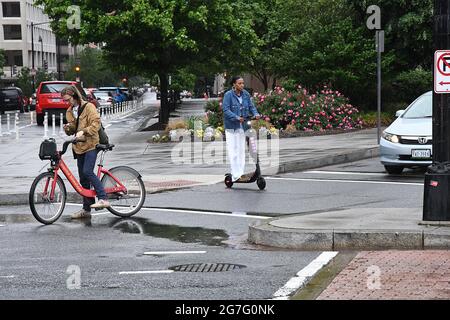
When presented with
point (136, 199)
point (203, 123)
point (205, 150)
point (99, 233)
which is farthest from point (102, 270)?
point (203, 123)

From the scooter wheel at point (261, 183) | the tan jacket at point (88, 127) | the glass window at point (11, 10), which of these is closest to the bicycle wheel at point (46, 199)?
the tan jacket at point (88, 127)

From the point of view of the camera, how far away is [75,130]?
12.7 m

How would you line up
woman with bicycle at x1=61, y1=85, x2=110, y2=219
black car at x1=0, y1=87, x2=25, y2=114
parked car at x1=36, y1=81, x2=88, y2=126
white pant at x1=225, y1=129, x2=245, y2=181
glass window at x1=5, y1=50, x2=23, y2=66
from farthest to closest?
glass window at x1=5, y1=50, x2=23, y2=66 < black car at x1=0, y1=87, x2=25, y2=114 < parked car at x1=36, y1=81, x2=88, y2=126 < white pant at x1=225, y1=129, x2=245, y2=181 < woman with bicycle at x1=61, y1=85, x2=110, y2=219

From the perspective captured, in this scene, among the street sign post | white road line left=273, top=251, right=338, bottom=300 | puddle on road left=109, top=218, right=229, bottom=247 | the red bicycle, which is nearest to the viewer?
white road line left=273, top=251, right=338, bottom=300

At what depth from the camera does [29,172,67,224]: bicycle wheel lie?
12102 mm

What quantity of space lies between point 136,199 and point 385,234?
428cm

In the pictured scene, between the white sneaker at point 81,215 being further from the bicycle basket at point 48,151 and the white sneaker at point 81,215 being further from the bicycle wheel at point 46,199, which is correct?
the bicycle basket at point 48,151

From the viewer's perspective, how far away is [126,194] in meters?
12.7

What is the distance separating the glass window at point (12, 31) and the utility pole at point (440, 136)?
11038 centimetres

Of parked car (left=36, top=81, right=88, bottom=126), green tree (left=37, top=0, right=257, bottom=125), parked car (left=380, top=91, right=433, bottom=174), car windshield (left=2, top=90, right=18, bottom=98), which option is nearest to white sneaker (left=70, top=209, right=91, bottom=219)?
parked car (left=380, top=91, right=433, bottom=174)

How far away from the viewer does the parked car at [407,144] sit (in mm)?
16391

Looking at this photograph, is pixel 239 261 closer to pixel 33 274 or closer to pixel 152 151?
pixel 33 274

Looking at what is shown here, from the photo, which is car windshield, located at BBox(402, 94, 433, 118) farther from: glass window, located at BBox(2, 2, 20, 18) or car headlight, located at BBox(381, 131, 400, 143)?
glass window, located at BBox(2, 2, 20, 18)

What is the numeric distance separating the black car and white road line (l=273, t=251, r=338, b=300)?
53392 mm
